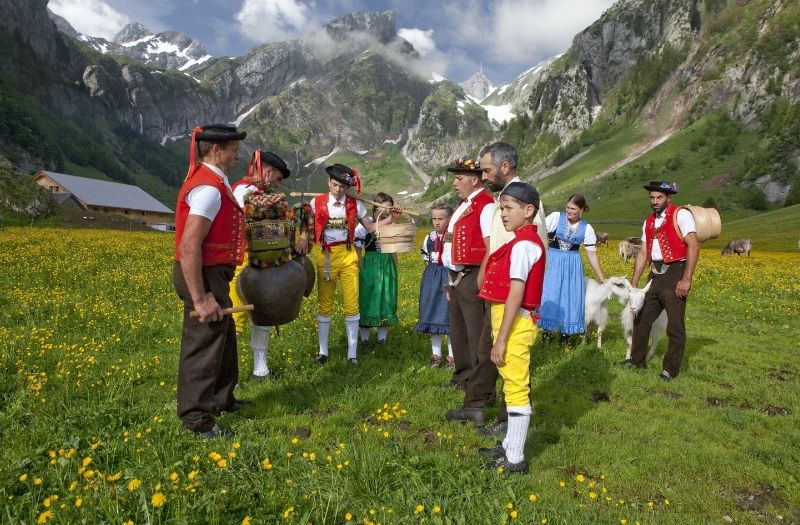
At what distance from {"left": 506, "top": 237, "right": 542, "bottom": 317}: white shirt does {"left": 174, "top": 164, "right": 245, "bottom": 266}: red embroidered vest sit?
2.77 metres

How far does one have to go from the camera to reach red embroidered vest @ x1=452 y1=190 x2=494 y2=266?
6.07 m

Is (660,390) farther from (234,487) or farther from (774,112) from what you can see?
(774,112)

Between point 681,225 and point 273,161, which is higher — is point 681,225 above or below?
below

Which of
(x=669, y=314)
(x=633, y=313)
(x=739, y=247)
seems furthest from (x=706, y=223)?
(x=739, y=247)

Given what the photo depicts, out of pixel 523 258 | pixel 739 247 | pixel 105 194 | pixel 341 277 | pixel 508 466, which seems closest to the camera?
pixel 523 258

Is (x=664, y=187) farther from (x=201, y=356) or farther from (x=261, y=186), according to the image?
(x=201, y=356)

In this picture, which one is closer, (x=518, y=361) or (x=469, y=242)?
(x=518, y=361)

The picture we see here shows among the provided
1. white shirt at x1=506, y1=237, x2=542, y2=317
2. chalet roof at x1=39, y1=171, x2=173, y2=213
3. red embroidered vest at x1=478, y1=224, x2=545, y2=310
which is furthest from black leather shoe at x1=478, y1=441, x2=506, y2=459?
chalet roof at x1=39, y1=171, x2=173, y2=213

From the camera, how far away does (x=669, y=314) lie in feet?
25.3

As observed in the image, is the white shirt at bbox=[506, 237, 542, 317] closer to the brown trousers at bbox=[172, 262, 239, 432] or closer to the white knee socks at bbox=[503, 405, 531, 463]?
the white knee socks at bbox=[503, 405, 531, 463]

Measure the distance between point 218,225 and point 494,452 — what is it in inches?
139

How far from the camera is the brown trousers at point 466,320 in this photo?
621 cm

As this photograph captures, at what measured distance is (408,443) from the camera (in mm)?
5148

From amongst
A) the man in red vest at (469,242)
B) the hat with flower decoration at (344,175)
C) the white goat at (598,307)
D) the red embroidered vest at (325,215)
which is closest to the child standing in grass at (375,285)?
the red embroidered vest at (325,215)
